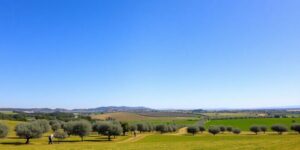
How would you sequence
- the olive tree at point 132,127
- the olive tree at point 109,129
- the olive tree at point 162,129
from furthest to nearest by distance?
the olive tree at point 162,129 < the olive tree at point 132,127 < the olive tree at point 109,129

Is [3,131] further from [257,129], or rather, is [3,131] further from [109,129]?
[257,129]

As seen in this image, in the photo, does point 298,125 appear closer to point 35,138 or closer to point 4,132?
point 35,138

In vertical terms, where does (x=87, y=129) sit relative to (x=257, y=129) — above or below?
above

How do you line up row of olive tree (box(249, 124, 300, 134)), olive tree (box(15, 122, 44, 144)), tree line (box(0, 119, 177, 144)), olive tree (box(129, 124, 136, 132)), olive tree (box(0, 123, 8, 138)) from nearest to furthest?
olive tree (box(0, 123, 8, 138)) < olive tree (box(15, 122, 44, 144)) < tree line (box(0, 119, 177, 144)) < row of olive tree (box(249, 124, 300, 134)) < olive tree (box(129, 124, 136, 132))

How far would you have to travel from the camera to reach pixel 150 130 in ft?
594

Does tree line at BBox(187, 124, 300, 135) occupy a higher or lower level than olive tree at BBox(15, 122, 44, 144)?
lower

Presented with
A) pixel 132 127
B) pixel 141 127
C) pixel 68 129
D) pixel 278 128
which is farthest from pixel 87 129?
pixel 278 128

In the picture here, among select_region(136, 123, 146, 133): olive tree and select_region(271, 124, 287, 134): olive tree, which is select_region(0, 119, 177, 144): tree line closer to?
select_region(136, 123, 146, 133): olive tree

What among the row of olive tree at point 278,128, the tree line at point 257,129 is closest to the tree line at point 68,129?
the tree line at point 257,129

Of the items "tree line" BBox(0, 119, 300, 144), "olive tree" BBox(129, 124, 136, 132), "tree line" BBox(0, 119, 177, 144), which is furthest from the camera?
"olive tree" BBox(129, 124, 136, 132)

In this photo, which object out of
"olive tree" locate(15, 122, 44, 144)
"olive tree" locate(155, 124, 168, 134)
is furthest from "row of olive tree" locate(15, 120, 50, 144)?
"olive tree" locate(155, 124, 168, 134)

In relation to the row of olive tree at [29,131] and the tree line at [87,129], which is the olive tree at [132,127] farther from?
the row of olive tree at [29,131]

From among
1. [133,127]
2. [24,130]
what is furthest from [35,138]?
[133,127]

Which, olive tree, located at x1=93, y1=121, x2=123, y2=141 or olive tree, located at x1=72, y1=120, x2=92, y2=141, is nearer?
olive tree, located at x1=72, y1=120, x2=92, y2=141
